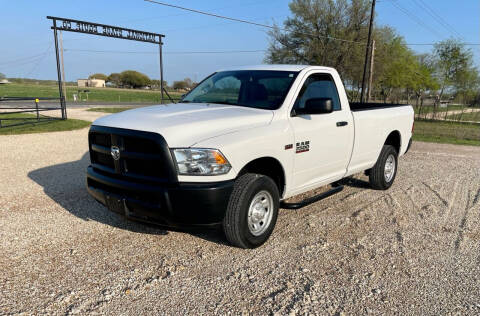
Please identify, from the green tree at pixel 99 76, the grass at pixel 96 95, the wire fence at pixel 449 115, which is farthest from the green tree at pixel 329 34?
the green tree at pixel 99 76

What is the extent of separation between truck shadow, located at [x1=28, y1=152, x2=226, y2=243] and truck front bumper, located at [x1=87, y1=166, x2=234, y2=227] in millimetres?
179

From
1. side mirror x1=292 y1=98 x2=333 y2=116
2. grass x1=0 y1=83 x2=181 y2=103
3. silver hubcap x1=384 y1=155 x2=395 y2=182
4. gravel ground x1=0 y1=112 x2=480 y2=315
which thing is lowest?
grass x1=0 y1=83 x2=181 y2=103

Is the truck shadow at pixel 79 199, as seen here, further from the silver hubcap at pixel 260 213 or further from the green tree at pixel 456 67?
the green tree at pixel 456 67

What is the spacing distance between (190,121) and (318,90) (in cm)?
200

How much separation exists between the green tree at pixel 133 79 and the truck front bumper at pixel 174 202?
125395 millimetres

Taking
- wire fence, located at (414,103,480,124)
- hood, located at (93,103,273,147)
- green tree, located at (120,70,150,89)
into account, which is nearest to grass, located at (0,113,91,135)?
hood, located at (93,103,273,147)

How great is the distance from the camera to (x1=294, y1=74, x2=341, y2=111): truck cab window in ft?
14.4

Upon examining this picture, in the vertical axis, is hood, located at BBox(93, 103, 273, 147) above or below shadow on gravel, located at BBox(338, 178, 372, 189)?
above

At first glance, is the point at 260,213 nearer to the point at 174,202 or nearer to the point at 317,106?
the point at 174,202

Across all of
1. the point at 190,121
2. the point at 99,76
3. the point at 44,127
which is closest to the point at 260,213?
the point at 190,121

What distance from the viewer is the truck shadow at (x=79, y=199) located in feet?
14.0

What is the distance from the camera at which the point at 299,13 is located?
104ft

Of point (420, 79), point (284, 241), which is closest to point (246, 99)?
point (284, 241)

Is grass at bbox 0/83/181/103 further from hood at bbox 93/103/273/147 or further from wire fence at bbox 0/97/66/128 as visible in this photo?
hood at bbox 93/103/273/147
